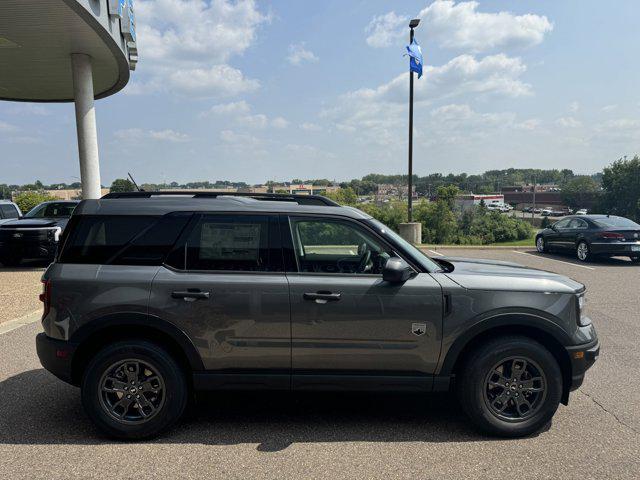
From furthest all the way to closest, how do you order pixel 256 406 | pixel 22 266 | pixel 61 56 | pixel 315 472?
pixel 61 56 < pixel 22 266 < pixel 256 406 < pixel 315 472

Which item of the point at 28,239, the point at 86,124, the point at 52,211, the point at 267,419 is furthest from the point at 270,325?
the point at 86,124

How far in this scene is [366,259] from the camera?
3.82 meters

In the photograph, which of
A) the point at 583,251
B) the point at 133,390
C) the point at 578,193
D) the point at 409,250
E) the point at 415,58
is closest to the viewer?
the point at 133,390

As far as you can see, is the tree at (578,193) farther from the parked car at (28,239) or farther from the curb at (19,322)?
the curb at (19,322)

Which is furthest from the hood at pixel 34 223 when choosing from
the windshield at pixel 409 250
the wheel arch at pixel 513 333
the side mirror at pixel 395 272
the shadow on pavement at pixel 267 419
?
the wheel arch at pixel 513 333

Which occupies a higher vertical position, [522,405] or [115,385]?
[115,385]

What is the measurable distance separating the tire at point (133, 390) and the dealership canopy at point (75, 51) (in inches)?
365

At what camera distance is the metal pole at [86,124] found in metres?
13.2

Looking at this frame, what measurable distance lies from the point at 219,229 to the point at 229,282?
17.9 inches

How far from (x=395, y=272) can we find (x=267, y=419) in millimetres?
1697

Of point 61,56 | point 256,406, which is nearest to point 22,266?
point 61,56

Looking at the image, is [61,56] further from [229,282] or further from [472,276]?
[472,276]

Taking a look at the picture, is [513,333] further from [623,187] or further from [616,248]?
[623,187]

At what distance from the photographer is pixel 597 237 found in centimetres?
1301
